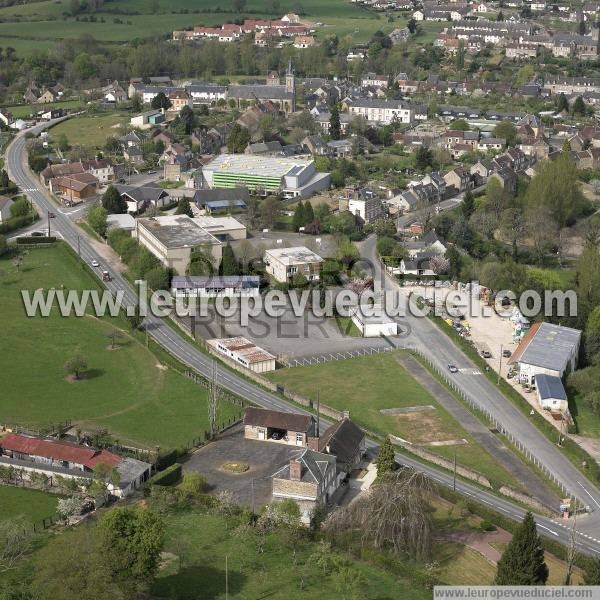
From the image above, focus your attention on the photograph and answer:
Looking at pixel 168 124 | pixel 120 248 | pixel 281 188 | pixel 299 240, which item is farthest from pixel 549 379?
pixel 168 124

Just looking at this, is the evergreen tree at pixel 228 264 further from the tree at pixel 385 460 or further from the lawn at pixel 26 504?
the lawn at pixel 26 504

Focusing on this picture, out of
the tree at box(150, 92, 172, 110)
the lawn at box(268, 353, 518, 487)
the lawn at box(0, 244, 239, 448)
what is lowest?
the lawn at box(268, 353, 518, 487)

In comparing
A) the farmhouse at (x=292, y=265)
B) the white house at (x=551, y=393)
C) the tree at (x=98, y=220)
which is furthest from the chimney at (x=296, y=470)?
the tree at (x=98, y=220)

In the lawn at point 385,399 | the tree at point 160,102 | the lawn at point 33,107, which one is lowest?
the lawn at point 385,399

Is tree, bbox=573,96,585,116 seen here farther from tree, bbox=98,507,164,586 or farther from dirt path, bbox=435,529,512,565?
tree, bbox=98,507,164,586

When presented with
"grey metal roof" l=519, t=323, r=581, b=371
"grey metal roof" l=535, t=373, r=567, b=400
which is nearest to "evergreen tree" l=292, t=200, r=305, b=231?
"grey metal roof" l=519, t=323, r=581, b=371

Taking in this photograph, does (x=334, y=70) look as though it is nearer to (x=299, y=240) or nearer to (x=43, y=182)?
(x=43, y=182)
